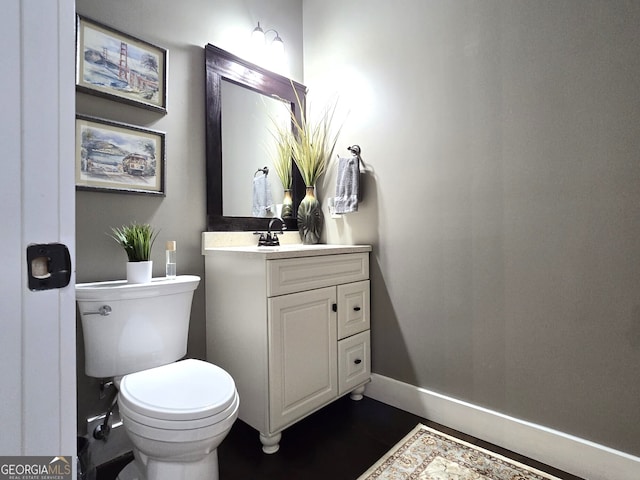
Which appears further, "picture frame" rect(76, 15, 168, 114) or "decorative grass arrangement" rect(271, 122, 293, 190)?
"decorative grass arrangement" rect(271, 122, 293, 190)

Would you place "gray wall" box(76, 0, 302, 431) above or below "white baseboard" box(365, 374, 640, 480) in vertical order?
above

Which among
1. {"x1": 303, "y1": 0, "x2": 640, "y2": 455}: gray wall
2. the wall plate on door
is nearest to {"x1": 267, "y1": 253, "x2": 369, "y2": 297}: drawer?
{"x1": 303, "y1": 0, "x2": 640, "y2": 455}: gray wall

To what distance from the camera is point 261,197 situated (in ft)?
7.13

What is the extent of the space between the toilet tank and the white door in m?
0.82

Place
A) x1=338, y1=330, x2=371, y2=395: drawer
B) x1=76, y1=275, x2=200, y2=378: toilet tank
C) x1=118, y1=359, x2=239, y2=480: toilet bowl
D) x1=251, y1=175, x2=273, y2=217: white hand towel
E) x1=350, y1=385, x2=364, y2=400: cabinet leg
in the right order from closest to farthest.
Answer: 1. x1=118, y1=359, x2=239, y2=480: toilet bowl
2. x1=76, y1=275, x2=200, y2=378: toilet tank
3. x1=338, y1=330, x2=371, y2=395: drawer
4. x1=350, y1=385, x2=364, y2=400: cabinet leg
5. x1=251, y1=175, x2=273, y2=217: white hand towel

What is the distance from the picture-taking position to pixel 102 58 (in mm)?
1484

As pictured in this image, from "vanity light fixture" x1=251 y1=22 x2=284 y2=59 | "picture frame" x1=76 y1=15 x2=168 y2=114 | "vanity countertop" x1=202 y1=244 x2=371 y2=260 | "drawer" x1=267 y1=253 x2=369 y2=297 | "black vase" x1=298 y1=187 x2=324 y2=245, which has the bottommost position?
"drawer" x1=267 y1=253 x2=369 y2=297

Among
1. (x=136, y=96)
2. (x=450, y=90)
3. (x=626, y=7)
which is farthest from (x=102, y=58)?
(x=626, y=7)

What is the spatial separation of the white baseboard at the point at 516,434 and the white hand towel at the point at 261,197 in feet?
4.01

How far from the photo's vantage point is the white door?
51 cm

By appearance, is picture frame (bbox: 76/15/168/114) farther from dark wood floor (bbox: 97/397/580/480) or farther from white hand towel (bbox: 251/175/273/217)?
dark wood floor (bbox: 97/397/580/480)

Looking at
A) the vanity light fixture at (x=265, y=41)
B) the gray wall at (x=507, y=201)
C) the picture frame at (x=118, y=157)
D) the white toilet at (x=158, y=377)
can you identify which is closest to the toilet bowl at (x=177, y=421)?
the white toilet at (x=158, y=377)

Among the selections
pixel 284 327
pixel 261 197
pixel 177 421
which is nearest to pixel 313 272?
pixel 284 327

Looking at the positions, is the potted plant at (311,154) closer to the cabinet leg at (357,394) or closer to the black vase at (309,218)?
the black vase at (309,218)
